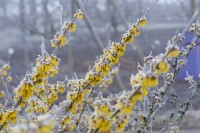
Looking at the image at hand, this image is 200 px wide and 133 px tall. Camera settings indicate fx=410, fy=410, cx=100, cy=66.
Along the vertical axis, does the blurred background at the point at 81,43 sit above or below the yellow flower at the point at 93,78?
above

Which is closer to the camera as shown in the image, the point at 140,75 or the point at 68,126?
the point at 140,75

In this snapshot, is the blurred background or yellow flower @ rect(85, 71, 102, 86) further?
the blurred background

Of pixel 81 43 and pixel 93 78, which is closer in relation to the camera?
pixel 93 78

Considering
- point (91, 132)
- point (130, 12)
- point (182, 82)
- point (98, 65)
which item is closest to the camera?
point (91, 132)

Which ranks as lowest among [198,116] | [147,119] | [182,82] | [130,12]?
[147,119]

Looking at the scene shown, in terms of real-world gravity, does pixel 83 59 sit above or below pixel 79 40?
below

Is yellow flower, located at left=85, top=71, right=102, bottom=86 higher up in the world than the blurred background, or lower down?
lower down

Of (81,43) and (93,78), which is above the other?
(81,43)

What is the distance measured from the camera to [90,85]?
2041 millimetres

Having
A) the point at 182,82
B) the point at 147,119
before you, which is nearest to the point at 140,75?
the point at 147,119

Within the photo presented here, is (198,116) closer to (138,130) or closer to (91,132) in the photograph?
(138,130)

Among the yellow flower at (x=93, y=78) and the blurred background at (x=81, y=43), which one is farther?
the blurred background at (x=81, y=43)

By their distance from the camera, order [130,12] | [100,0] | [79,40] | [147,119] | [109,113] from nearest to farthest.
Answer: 1. [109,113]
2. [147,119]
3. [79,40]
4. [130,12]
5. [100,0]

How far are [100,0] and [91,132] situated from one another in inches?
745
